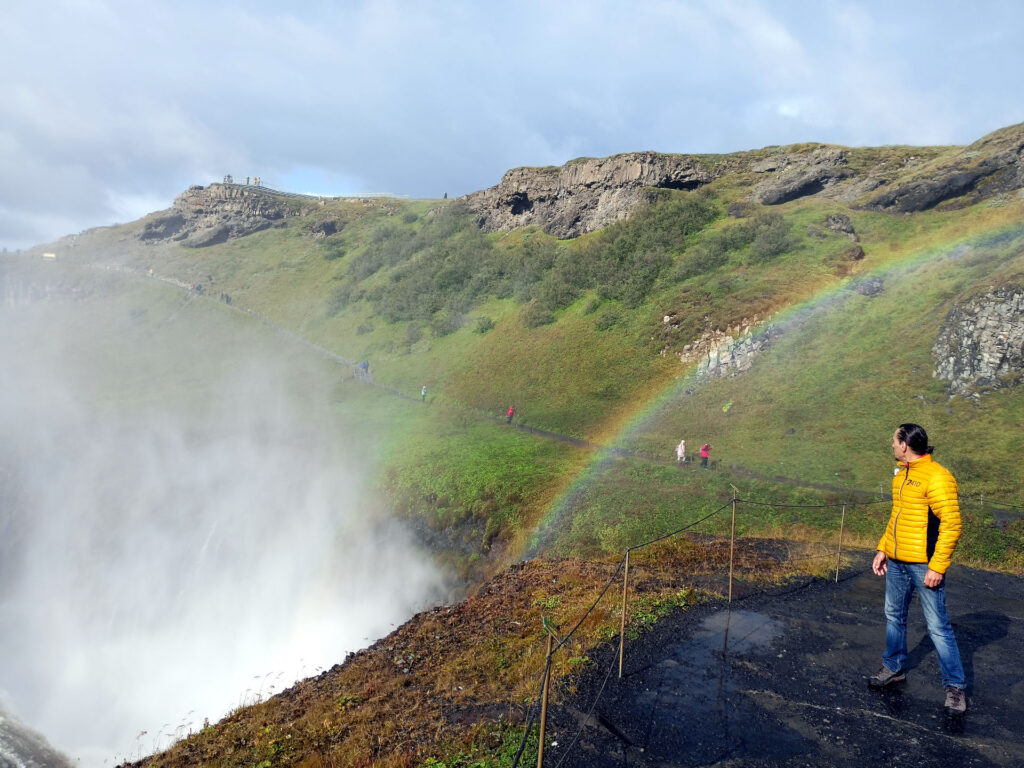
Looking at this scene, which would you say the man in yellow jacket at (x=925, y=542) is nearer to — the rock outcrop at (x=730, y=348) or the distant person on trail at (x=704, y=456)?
the distant person on trail at (x=704, y=456)

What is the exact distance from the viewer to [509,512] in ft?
70.5

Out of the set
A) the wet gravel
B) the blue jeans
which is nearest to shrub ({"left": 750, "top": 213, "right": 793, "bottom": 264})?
the wet gravel

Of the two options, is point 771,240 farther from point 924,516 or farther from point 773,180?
point 924,516

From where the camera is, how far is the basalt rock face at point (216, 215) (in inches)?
4336

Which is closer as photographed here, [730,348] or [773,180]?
[730,348]

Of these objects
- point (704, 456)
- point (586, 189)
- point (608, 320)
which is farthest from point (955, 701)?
point (586, 189)

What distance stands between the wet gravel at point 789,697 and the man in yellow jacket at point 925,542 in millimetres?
686

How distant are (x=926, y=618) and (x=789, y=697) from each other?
1.96m

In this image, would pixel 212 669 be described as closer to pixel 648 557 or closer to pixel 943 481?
pixel 648 557

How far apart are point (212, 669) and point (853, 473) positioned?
25.8 m

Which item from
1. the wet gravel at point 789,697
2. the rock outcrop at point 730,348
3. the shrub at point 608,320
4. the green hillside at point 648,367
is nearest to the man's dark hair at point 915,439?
the wet gravel at point 789,697

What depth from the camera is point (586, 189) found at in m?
68.7

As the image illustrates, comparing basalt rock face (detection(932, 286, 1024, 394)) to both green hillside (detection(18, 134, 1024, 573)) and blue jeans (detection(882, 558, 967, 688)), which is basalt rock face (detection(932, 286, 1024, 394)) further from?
blue jeans (detection(882, 558, 967, 688))

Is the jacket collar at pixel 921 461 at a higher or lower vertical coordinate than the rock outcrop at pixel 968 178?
lower
